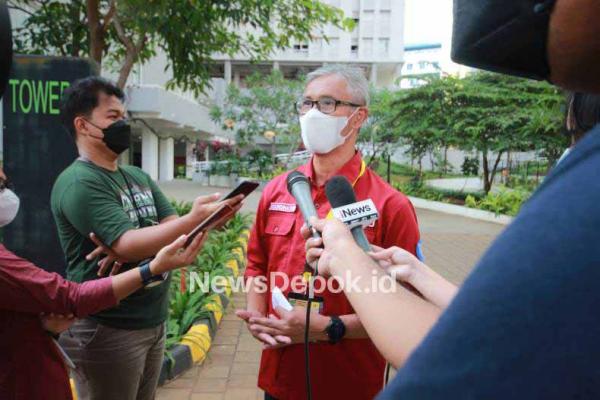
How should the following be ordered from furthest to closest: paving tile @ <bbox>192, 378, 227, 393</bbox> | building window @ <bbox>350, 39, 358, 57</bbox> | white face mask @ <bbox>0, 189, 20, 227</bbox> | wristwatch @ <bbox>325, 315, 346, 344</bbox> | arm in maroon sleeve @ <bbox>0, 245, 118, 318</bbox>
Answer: building window @ <bbox>350, 39, 358, 57</bbox> < paving tile @ <bbox>192, 378, 227, 393</bbox> < wristwatch @ <bbox>325, 315, 346, 344</bbox> < white face mask @ <bbox>0, 189, 20, 227</bbox> < arm in maroon sleeve @ <bbox>0, 245, 118, 318</bbox>

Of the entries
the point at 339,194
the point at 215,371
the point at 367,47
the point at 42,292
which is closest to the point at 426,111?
the point at 215,371

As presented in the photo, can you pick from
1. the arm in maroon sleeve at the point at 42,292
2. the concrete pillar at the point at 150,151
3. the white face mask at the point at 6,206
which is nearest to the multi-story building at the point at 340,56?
the concrete pillar at the point at 150,151

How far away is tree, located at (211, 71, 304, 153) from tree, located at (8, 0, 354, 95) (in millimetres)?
17101

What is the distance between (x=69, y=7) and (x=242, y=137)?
1845 cm

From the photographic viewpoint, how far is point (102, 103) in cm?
253

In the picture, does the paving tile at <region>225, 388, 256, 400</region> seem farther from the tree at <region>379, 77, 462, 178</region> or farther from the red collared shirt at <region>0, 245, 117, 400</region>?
the tree at <region>379, 77, 462, 178</region>

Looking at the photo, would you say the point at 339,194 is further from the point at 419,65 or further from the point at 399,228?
the point at 419,65

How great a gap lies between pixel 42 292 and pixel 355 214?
44.7 inches

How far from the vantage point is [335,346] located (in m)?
2.07

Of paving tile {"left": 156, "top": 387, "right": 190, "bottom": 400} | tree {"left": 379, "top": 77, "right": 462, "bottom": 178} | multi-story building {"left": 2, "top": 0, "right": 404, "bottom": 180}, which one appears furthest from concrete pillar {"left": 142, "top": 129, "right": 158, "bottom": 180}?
paving tile {"left": 156, "top": 387, "right": 190, "bottom": 400}

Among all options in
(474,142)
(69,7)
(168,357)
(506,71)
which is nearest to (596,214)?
(506,71)

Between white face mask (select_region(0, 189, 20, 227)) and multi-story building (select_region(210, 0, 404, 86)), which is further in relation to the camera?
multi-story building (select_region(210, 0, 404, 86))

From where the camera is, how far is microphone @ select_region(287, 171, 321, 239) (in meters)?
1.63

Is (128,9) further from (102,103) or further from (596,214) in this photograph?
(596,214)
